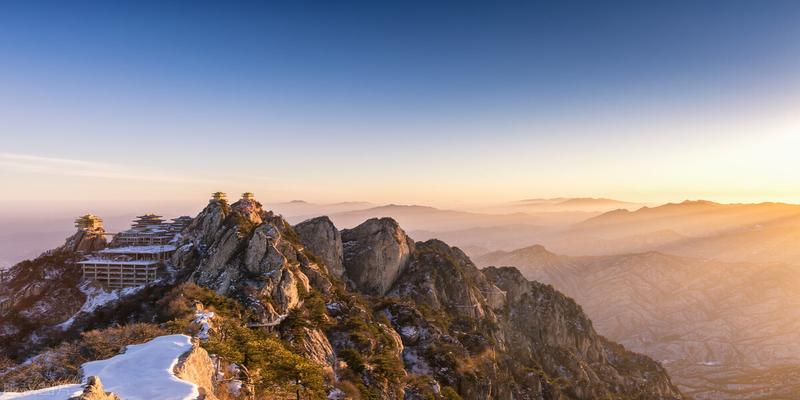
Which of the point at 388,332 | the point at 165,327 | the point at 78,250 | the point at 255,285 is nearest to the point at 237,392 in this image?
the point at 165,327

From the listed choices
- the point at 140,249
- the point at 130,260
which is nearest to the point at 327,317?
the point at 130,260

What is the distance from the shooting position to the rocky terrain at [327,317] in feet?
126

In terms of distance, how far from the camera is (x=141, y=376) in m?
20.7

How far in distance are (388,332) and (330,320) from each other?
9321 mm

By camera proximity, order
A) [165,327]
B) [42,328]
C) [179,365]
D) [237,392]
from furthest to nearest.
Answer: [42,328], [165,327], [237,392], [179,365]

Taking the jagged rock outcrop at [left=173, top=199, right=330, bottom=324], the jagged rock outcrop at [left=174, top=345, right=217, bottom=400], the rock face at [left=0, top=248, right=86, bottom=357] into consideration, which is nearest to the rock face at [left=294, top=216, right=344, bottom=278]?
the jagged rock outcrop at [left=173, top=199, right=330, bottom=324]

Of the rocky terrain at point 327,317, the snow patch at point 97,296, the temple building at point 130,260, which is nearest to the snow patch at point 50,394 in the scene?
the rocky terrain at point 327,317

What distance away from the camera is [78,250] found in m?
61.0

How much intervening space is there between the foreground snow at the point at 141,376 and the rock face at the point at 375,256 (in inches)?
2305

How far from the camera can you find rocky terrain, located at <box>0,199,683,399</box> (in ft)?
126

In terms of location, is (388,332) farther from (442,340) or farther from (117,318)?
(117,318)

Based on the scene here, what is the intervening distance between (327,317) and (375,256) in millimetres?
31799

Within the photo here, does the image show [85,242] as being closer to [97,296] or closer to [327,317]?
[97,296]

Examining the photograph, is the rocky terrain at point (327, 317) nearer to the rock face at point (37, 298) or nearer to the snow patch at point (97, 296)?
the rock face at point (37, 298)
